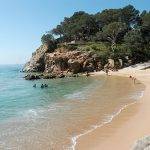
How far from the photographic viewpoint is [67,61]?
96188 mm

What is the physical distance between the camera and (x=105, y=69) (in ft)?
294

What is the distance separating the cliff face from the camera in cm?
9369

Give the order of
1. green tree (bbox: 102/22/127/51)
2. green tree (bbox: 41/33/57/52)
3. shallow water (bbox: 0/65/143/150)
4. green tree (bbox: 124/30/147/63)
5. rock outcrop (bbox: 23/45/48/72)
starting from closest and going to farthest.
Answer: shallow water (bbox: 0/65/143/150) → green tree (bbox: 124/30/147/63) → green tree (bbox: 102/22/127/51) → rock outcrop (bbox: 23/45/48/72) → green tree (bbox: 41/33/57/52)

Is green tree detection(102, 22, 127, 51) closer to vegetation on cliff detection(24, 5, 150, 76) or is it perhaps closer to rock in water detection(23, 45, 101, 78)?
vegetation on cliff detection(24, 5, 150, 76)

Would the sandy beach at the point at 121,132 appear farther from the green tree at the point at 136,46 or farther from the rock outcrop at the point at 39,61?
the rock outcrop at the point at 39,61

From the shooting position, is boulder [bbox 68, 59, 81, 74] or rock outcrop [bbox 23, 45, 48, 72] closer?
boulder [bbox 68, 59, 81, 74]

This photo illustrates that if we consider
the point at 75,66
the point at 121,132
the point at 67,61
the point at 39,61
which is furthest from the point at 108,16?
the point at 121,132

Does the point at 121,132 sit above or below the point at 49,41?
below

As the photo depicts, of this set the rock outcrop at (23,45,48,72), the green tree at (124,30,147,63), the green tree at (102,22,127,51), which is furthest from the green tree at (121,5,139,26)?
the rock outcrop at (23,45,48,72)

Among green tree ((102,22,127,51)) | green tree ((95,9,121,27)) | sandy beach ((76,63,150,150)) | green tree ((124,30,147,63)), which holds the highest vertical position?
green tree ((95,9,121,27))

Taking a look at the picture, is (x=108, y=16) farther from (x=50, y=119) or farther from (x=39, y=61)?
(x=50, y=119)

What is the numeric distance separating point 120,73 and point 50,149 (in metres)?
61.6


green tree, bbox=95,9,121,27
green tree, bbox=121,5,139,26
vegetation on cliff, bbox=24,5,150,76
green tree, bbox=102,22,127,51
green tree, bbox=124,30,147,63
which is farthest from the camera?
green tree, bbox=95,9,121,27

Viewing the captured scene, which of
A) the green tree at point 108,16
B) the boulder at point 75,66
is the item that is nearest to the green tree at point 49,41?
the boulder at point 75,66
